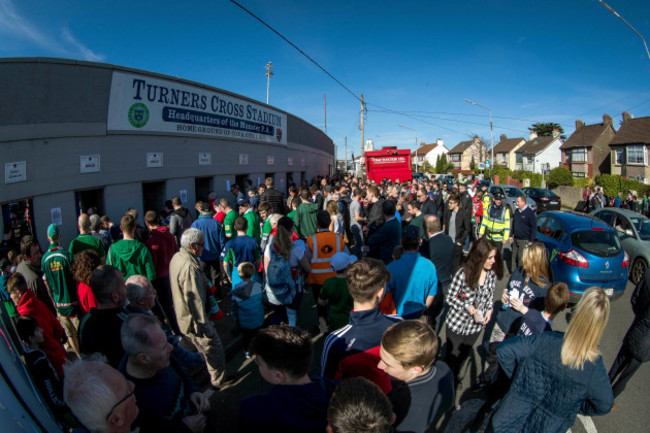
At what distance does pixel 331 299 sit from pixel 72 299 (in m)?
3.38

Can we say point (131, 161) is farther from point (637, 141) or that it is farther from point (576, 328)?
point (637, 141)

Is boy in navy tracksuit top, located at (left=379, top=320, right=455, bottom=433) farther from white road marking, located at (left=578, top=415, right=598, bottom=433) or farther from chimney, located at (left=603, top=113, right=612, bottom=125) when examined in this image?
chimney, located at (left=603, top=113, right=612, bottom=125)

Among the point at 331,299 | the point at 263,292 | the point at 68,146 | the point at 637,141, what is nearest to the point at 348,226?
the point at 263,292

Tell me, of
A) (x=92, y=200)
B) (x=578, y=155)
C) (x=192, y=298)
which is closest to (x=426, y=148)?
(x=578, y=155)

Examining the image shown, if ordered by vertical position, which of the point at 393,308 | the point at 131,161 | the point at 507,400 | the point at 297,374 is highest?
the point at 131,161

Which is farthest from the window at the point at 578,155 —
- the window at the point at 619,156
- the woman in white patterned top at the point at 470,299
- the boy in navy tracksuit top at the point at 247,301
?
the boy in navy tracksuit top at the point at 247,301

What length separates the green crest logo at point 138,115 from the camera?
927 cm

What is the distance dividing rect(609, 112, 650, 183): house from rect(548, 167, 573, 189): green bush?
19.9 ft

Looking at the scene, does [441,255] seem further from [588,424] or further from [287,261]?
[588,424]

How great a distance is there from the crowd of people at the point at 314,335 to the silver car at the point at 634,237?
5134mm

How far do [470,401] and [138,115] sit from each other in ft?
32.4

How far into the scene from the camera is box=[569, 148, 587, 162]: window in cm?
4484

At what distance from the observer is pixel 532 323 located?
3.42 m

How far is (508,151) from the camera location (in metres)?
68.9
